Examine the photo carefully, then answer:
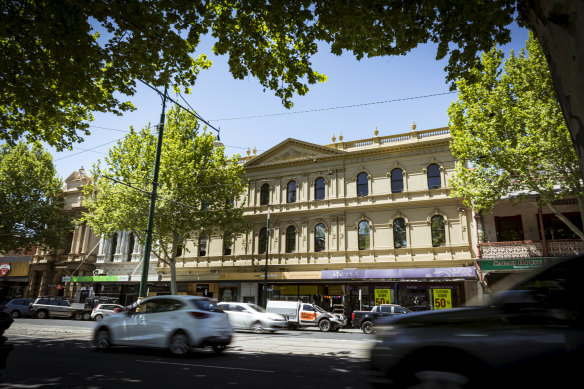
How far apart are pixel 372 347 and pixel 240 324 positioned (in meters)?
15.3

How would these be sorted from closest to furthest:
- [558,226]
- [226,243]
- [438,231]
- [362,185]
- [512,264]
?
[512,264] < [558,226] < [438,231] < [362,185] < [226,243]

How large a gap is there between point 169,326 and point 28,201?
31.8m

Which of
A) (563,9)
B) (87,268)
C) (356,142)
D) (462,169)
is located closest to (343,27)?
(563,9)

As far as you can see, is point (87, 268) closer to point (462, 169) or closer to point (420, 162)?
point (420, 162)

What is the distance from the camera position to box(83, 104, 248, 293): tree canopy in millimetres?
25062

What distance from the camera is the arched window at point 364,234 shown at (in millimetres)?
26047

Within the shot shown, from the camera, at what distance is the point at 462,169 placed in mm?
19984

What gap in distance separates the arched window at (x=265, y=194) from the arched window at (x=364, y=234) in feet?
27.6

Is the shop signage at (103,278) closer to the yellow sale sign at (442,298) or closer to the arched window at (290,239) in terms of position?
the arched window at (290,239)

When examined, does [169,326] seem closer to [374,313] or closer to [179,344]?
[179,344]

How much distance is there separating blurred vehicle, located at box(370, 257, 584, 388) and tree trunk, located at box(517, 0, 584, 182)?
130 centimetres

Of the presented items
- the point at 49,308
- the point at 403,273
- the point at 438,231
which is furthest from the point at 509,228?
the point at 49,308

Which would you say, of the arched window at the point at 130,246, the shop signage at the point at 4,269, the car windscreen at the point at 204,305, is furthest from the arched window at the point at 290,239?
the shop signage at the point at 4,269

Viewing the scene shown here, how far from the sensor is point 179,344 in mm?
8742
